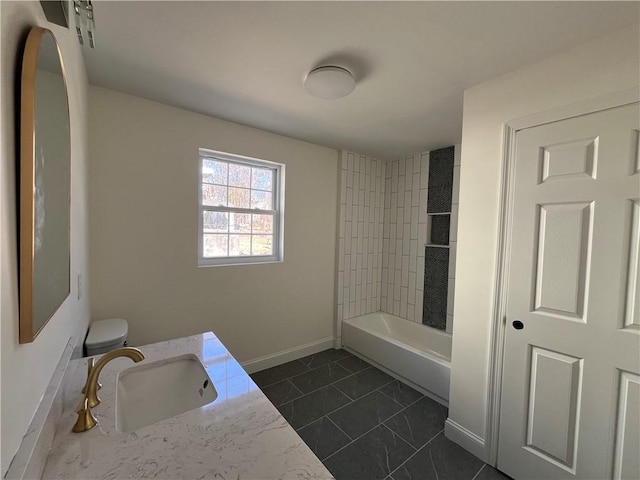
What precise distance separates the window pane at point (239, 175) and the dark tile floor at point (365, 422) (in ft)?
6.18

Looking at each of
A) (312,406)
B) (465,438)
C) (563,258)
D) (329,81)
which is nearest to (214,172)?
(329,81)

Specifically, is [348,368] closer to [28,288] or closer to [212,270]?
[212,270]

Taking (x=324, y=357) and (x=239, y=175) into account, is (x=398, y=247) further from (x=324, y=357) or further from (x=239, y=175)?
(x=239, y=175)

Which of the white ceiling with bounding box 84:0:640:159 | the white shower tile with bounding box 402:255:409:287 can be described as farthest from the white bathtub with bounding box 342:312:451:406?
the white ceiling with bounding box 84:0:640:159

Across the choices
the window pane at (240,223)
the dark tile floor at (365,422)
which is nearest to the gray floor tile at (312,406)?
the dark tile floor at (365,422)

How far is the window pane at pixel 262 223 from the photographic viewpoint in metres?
2.66

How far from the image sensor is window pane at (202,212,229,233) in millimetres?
2374

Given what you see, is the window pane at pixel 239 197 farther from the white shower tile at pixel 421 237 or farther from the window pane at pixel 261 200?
the white shower tile at pixel 421 237

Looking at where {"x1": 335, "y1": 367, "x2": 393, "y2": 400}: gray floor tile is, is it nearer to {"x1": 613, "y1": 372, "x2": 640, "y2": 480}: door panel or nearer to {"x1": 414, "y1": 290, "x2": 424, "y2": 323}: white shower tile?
{"x1": 414, "y1": 290, "x2": 424, "y2": 323}: white shower tile

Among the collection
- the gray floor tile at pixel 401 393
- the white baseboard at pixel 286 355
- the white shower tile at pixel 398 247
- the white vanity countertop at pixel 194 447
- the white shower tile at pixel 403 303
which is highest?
the white shower tile at pixel 398 247

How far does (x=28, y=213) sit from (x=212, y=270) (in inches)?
71.0

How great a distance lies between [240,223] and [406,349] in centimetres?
200

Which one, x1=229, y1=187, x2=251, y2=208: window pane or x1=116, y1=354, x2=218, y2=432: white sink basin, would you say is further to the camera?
x1=229, y1=187, x2=251, y2=208: window pane

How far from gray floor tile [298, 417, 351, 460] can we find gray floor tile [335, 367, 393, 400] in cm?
41
